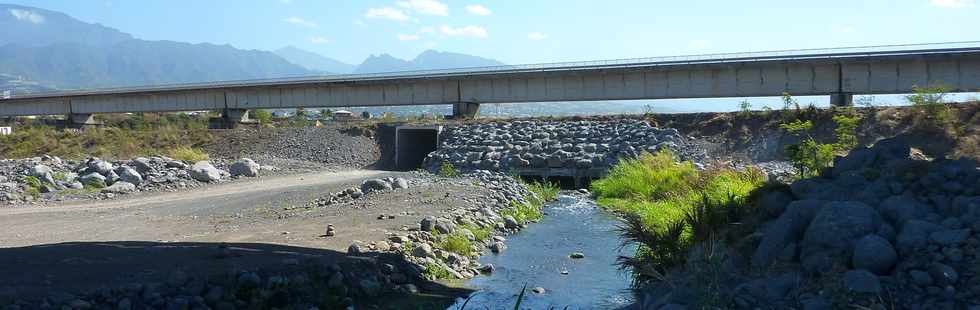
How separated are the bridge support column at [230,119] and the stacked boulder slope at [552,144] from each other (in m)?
21.8

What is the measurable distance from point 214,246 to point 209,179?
15.9 meters

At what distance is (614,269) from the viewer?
43.3ft

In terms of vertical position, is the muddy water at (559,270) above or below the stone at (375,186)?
below

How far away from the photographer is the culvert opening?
38406mm

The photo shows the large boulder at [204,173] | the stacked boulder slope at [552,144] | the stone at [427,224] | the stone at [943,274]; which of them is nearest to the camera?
the stone at [943,274]

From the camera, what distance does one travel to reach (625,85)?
39.8m

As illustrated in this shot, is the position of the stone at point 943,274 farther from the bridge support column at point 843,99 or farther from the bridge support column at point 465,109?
the bridge support column at point 465,109

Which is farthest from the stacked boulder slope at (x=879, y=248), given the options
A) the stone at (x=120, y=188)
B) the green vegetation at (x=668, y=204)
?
the stone at (x=120, y=188)

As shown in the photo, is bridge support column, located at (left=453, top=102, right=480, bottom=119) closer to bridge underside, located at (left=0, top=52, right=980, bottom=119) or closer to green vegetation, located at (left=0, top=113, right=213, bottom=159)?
bridge underside, located at (left=0, top=52, right=980, bottom=119)

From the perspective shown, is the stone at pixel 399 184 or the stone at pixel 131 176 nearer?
the stone at pixel 399 184

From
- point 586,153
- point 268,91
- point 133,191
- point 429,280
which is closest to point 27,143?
point 268,91

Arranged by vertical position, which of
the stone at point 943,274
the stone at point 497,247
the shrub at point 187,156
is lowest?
the stone at point 497,247

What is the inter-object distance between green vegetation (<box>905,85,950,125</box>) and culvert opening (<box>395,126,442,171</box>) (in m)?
20.3

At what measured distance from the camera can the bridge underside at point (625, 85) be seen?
33156 mm
